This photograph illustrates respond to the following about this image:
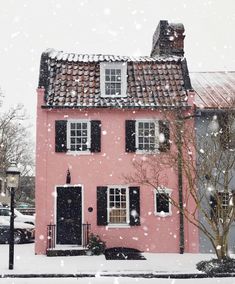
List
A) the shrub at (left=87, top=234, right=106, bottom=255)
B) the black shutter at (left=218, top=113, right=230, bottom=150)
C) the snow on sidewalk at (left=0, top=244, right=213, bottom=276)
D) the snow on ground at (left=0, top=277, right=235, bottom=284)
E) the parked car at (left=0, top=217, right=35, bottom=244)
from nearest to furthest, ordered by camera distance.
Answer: the snow on ground at (left=0, top=277, right=235, bottom=284)
the snow on sidewalk at (left=0, top=244, right=213, bottom=276)
the black shutter at (left=218, top=113, right=230, bottom=150)
the shrub at (left=87, top=234, right=106, bottom=255)
the parked car at (left=0, top=217, right=35, bottom=244)

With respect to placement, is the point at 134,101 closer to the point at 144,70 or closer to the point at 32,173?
the point at 144,70

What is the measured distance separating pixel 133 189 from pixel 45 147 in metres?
3.74

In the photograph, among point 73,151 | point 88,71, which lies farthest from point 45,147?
point 88,71

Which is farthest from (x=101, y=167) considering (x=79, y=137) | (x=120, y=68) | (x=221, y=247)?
(x=221, y=247)

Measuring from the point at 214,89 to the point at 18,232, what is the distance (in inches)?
419

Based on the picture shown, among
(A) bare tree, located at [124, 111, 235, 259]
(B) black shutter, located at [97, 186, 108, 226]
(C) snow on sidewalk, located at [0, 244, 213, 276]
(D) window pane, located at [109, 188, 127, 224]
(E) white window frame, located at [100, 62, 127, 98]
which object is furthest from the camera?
(E) white window frame, located at [100, 62, 127, 98]

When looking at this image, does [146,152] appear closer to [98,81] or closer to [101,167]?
[101,167]

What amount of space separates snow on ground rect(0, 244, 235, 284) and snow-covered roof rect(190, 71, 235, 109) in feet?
18.8

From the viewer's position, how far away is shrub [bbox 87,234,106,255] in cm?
1723

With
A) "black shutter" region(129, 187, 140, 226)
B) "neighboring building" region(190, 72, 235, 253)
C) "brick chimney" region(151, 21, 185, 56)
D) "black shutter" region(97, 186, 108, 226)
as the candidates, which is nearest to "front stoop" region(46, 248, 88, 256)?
"black shutter" region(97, 186, 108, 226)

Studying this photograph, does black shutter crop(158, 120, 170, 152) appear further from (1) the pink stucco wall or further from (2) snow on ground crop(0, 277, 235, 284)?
(2) snow on ground crop(0, 277, 235, 284)

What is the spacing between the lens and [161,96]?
18938 mm

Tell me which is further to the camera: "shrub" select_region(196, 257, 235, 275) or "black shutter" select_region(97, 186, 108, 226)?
"black shutter" select_region(97, 186, 108, 226)

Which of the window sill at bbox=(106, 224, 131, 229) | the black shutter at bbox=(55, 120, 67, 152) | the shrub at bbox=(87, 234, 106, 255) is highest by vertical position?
the black shutter at bbox=(55, 120, 67, 152)
